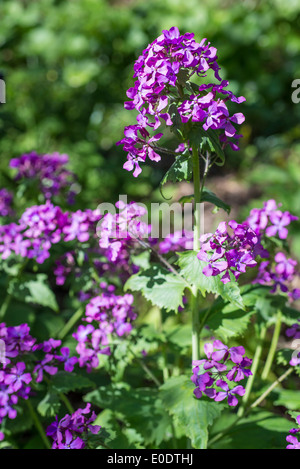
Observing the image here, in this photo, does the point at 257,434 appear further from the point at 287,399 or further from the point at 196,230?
the point at 196,230

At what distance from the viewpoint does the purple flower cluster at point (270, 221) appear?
2.20 meters

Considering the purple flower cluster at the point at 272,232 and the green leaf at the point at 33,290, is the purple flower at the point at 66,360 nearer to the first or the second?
the green leaf at the point at 33,290

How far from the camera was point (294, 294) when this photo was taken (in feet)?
7.87

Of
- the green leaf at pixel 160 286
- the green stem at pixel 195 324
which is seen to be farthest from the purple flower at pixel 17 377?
the green stem at pixel 195 324

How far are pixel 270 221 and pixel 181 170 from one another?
2.29 feet

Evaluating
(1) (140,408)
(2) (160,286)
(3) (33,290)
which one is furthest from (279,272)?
(3) (33,290)

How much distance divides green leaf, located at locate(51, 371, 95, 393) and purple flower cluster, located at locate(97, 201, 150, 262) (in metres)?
0.53

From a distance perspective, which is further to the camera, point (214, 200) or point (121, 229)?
point (121, 229)

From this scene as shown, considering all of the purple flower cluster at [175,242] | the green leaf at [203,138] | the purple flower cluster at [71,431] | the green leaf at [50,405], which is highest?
the green leaf at [203,138]

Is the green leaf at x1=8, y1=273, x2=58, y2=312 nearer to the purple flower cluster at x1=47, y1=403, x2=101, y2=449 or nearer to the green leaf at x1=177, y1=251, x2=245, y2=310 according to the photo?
the purple flower cluster at x1=47, y1=403, x2=101, y2=449

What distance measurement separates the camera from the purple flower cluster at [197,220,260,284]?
1.68 m

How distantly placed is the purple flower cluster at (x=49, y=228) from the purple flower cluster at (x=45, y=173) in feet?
1.92

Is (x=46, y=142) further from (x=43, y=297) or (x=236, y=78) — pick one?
(x=43, y=297)

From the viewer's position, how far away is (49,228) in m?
2.43
